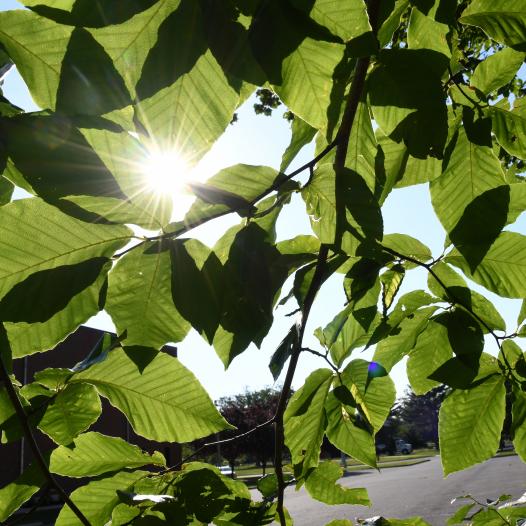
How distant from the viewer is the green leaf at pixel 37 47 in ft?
1.62

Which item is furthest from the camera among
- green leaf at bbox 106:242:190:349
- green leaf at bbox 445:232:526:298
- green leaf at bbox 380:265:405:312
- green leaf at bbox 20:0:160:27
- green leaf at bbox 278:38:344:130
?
green leaf at bbox 380:265:405:312

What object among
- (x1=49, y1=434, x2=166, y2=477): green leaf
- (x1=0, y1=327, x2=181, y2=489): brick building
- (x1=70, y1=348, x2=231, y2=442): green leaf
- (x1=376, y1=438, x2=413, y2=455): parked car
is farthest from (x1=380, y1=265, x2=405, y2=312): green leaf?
(x1=376, y1=438, x2=413, y2=455): parked car

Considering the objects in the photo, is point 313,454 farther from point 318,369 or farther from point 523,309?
point 523,309

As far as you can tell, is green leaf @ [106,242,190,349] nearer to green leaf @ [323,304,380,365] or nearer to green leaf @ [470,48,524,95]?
green leaf @ [323,304,380,365]

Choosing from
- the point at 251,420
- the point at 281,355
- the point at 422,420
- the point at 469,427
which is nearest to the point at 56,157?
the point at 281,355

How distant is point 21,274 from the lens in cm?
56

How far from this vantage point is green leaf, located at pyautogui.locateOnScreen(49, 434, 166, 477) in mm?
876

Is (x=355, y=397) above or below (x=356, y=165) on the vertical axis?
below

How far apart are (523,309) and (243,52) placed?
86cm

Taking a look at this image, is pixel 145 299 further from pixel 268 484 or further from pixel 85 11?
pixel 268 484

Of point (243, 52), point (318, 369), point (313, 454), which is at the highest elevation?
point (243, 52)

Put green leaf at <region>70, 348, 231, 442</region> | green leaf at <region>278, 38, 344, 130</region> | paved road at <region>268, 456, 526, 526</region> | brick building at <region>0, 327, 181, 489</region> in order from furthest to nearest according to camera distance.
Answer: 1. brick building at <region>0, 327, 181, 489</region>
2. paved road at <region>268, 456, 526, 526</region>
3. green leaf at <region>70, 348, 231, 442</region>
4. green leaf at <region>278, 38, 344, 130</region>

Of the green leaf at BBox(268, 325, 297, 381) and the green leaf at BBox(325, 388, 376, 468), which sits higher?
the green leaf at BBox(268, 325, 297, 381)

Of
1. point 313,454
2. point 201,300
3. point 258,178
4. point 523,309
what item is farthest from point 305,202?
point 523,309
